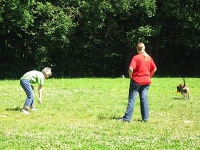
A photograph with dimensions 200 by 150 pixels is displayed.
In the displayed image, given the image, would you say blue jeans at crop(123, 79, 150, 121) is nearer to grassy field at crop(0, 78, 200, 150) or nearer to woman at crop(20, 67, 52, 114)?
grassy field at crop(0, 78, 200, 150)

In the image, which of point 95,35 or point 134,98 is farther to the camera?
point 95,35

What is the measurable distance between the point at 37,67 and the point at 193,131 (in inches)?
879

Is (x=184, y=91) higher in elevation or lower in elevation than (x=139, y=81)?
lower

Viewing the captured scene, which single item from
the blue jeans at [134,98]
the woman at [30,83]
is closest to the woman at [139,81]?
the blue jeans at [134,98]

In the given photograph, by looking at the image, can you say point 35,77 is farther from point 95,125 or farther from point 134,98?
point 134,98

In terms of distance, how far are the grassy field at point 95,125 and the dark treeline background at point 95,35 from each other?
44.3 feet

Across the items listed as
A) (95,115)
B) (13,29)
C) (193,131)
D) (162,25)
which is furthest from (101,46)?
(193,131)

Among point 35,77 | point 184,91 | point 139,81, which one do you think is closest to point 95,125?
point 139,81

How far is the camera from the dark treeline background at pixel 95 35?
28734 millimetres

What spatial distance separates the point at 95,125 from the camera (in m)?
9.66

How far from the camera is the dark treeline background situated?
28.7 metres

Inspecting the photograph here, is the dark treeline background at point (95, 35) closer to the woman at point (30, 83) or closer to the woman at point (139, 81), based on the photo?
the woman at point (30, 83)

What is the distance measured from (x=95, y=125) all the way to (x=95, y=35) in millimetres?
22526

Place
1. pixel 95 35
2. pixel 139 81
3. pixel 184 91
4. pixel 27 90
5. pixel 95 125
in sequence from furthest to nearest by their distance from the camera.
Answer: pixel 95 35, pixel 184 91, pixel 27 90, pixel 139 81, pixel 95 125
